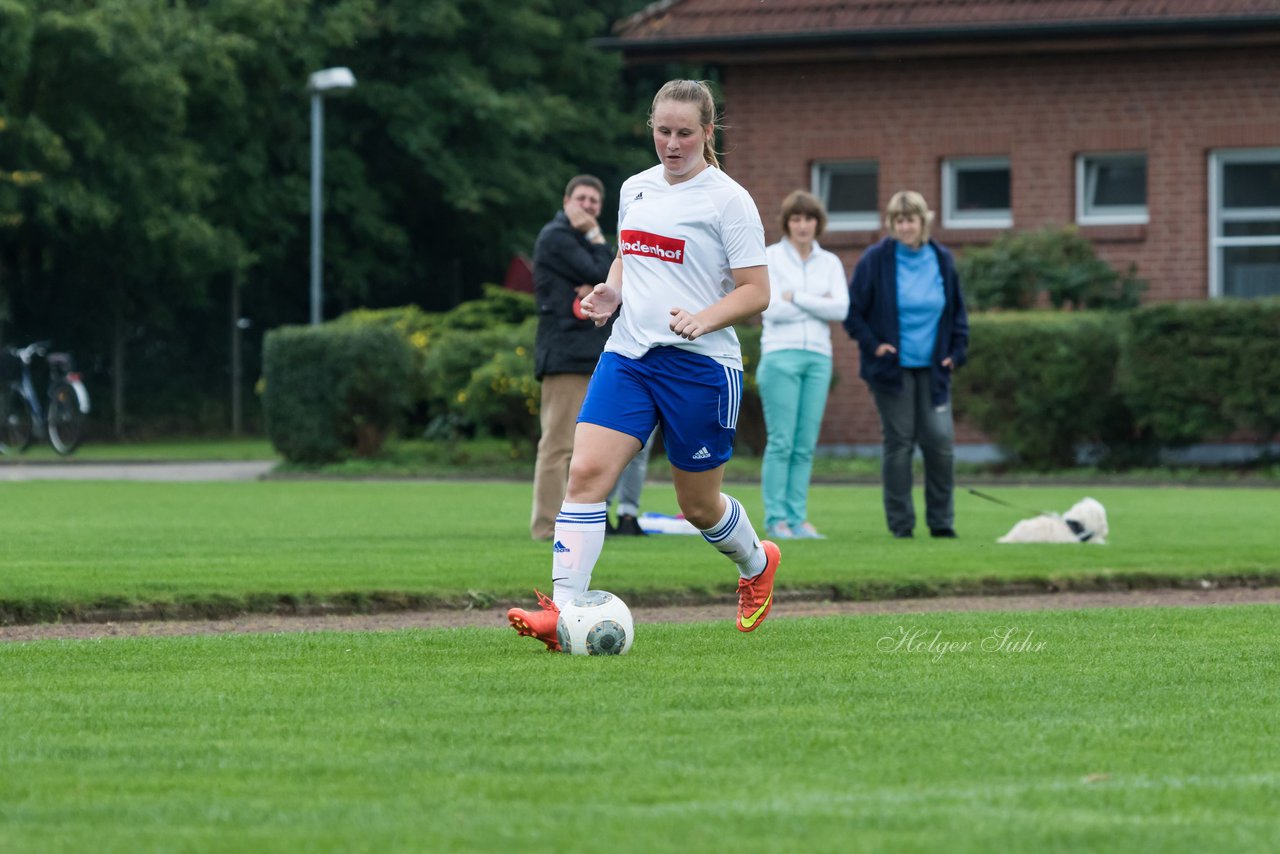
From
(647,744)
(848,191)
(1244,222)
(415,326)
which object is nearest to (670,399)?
(647,744)

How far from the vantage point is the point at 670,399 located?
742 cm

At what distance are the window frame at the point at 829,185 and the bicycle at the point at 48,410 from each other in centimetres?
954

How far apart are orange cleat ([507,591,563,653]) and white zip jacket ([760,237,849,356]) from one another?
5593 mm

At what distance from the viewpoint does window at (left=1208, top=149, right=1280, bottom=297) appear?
24.1 m

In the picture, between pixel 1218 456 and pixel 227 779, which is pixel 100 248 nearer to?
pixel 1218 456

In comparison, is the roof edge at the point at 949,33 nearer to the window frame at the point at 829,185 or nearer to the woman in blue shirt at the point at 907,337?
the window frame at the point at 829,185

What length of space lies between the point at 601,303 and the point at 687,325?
1.81 feet

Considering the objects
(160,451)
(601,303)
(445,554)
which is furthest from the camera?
(160,451)

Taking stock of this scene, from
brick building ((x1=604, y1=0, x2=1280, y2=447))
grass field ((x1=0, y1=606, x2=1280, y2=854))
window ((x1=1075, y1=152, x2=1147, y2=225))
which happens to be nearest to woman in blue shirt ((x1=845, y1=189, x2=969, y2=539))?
grass field ((x1=0, y1=606, x2=1280, y2=854))

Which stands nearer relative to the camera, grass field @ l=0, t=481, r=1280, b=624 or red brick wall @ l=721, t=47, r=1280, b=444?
grass field @ l=0, t=481, r=1280, b=624

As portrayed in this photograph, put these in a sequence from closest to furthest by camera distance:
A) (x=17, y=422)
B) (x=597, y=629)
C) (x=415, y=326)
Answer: (x=597, y=629)
(x=17, y=422)
(x=415, y=326)

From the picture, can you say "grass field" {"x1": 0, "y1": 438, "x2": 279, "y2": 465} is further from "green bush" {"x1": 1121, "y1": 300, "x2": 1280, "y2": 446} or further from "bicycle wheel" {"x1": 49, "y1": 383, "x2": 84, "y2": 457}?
"green bush" {"x1": 1121, "y1": 300, "x2": 1280, "y2": 446}

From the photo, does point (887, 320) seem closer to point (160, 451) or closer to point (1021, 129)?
point (1021, 129)

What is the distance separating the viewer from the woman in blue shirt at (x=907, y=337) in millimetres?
12805
